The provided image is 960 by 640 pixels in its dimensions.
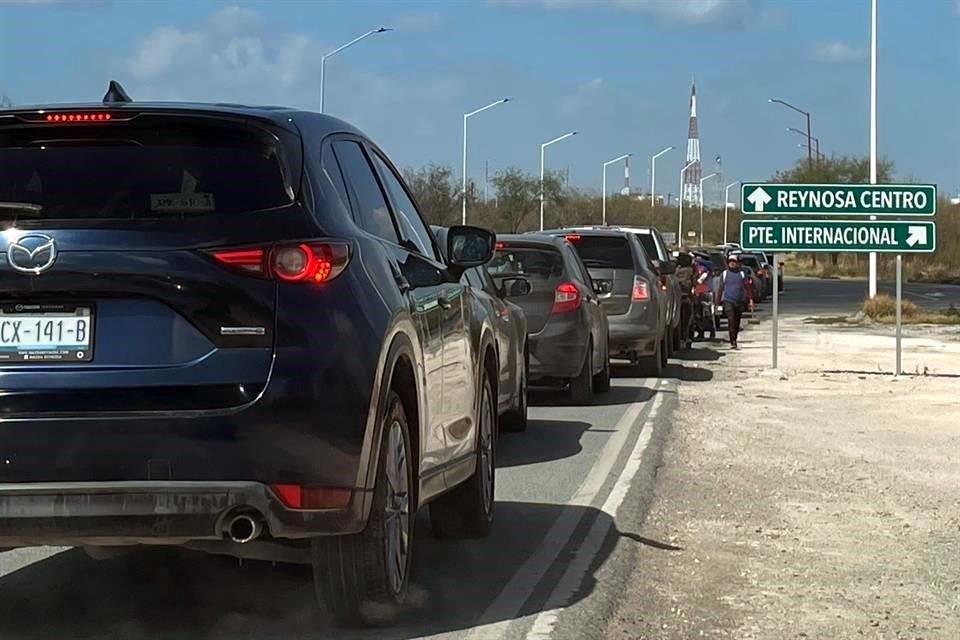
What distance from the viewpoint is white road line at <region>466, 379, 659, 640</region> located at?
6.32 meters

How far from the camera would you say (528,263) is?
51.1 ft

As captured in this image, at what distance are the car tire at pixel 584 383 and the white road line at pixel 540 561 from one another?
3218mm

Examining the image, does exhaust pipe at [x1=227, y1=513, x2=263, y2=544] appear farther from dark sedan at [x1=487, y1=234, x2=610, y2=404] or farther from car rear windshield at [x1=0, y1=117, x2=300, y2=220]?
dark sedan at [x1=487, y1=234, x2=610, y2=404]

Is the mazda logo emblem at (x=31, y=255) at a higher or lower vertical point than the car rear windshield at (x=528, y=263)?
lower

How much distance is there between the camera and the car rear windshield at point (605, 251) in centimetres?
1947

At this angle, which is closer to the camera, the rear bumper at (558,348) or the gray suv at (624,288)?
the rear bumper at (558,348)

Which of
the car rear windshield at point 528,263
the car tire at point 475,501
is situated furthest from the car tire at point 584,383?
the car tire at point 475,501

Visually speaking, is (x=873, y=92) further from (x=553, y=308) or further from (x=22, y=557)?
(x=22, y=557)

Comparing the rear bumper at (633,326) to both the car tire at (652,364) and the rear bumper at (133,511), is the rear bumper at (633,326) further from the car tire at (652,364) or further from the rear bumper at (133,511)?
the rear bumper at (133,511)

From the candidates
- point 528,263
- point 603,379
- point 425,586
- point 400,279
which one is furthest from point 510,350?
point 400,279

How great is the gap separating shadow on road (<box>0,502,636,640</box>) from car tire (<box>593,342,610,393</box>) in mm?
8848

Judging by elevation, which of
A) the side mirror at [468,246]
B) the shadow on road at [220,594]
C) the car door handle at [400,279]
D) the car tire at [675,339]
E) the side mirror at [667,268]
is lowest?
the shadow on road at [220,594]

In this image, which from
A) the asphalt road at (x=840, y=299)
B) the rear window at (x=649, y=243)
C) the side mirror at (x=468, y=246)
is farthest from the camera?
the asphalt road at (x=840, y=299)

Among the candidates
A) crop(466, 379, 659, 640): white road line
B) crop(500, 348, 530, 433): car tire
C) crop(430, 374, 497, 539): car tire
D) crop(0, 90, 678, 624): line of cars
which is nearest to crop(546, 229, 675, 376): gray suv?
crop(500, 348, 530, 433): car tire
